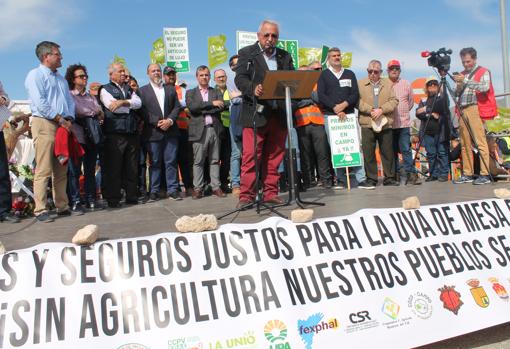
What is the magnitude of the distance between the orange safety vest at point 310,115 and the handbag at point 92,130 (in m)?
3.02

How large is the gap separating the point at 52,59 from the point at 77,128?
919 mm

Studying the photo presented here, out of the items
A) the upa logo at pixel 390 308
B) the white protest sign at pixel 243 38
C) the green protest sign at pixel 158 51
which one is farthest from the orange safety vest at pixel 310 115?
the green protest sign at pixel 158 51

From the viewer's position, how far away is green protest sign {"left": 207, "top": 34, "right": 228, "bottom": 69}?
33.9 ft

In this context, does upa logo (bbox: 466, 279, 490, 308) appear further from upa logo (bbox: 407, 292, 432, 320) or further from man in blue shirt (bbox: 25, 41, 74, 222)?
man in blue shirt (bbox: 25, 41, 74, 222)

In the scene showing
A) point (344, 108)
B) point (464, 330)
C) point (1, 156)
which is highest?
point (344, 108)

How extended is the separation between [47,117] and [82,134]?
0.74 m

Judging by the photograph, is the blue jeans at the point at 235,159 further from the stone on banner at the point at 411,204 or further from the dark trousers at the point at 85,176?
the stone on banner at the point at 411,204

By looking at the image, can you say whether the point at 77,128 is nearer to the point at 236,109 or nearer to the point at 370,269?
the point at 236,109

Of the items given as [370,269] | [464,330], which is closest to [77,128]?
[370,269]

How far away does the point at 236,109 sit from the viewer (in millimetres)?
6184

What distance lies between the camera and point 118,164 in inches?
218

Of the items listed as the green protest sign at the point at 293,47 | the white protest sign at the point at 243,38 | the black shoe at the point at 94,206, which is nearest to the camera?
the black shoe at the point at 94,206

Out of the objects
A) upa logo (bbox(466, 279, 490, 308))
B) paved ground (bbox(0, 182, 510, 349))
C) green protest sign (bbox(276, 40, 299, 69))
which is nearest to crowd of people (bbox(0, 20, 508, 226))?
paved ground (bbox(0, 182, 510, 349))

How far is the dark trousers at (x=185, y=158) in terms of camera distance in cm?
656
